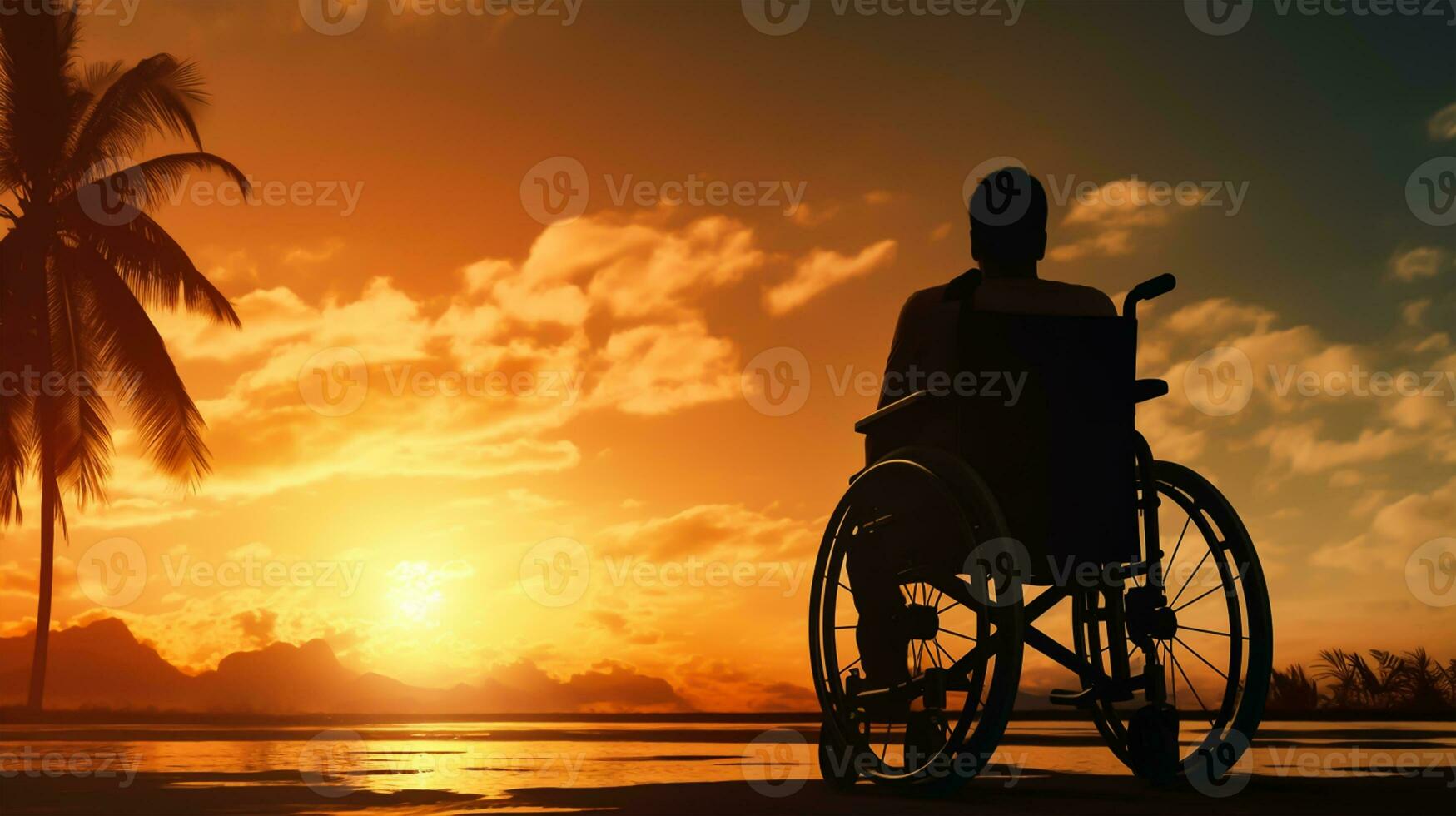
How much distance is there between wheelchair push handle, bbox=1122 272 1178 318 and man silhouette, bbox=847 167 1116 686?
73 millimetres

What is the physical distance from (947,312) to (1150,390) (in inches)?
25.4

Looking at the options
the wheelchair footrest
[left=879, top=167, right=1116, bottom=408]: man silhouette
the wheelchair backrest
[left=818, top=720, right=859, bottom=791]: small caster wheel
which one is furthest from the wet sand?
[left=879, top=167, right=1116, bottom=408]: man silhouette

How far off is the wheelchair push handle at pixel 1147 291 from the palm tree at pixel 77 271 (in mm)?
11506

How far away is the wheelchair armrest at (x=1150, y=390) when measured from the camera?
145 inches

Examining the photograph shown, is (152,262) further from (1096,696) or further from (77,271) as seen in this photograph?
(1096,696)

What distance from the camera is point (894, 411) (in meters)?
3.63

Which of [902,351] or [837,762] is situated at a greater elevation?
[902,351]

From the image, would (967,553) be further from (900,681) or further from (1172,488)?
(1172,488)

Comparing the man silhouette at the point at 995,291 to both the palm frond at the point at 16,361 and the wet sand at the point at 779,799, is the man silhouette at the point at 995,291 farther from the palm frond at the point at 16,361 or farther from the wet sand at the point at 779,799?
the palm frond at the point at 16,361

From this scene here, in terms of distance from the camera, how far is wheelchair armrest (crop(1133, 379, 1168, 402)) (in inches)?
145

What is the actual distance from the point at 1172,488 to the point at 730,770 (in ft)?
6.94

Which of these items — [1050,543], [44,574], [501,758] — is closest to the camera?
[1050,543]

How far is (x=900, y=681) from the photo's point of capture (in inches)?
140

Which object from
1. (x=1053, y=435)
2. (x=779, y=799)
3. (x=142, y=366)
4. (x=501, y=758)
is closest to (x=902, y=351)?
(x=1053, y=435)
